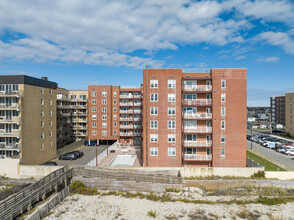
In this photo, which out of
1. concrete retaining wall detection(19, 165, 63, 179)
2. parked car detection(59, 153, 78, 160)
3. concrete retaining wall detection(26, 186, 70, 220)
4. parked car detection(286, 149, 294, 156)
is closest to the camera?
concrete retaining wall detection(26, 186, 70, 220)

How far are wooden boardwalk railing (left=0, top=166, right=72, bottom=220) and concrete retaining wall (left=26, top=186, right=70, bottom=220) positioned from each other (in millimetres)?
1444

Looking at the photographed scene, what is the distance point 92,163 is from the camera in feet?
123

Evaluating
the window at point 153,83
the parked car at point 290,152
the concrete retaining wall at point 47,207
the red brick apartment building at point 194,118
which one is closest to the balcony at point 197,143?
the red brick apartment building at point 194,118

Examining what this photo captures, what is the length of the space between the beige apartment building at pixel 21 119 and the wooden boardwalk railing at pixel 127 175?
484 inches

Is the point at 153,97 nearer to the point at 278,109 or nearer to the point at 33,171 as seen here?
the point at 33,171

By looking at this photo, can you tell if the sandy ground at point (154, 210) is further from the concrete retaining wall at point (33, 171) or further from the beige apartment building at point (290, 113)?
the beige apartment building at point (290, 113)

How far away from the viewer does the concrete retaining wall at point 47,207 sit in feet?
66.0

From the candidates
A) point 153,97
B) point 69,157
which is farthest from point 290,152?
point 69,157

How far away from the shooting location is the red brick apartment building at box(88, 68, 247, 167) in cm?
3450

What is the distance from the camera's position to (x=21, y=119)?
3562cm

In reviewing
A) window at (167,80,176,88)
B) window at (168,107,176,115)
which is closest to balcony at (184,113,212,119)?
window at (168,107,176,115)

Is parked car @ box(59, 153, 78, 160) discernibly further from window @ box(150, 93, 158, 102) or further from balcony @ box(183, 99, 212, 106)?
balcony @ box(183, 99, 212, 106)

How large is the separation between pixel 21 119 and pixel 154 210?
Result: 28.1 m

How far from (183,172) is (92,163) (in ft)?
55.4
